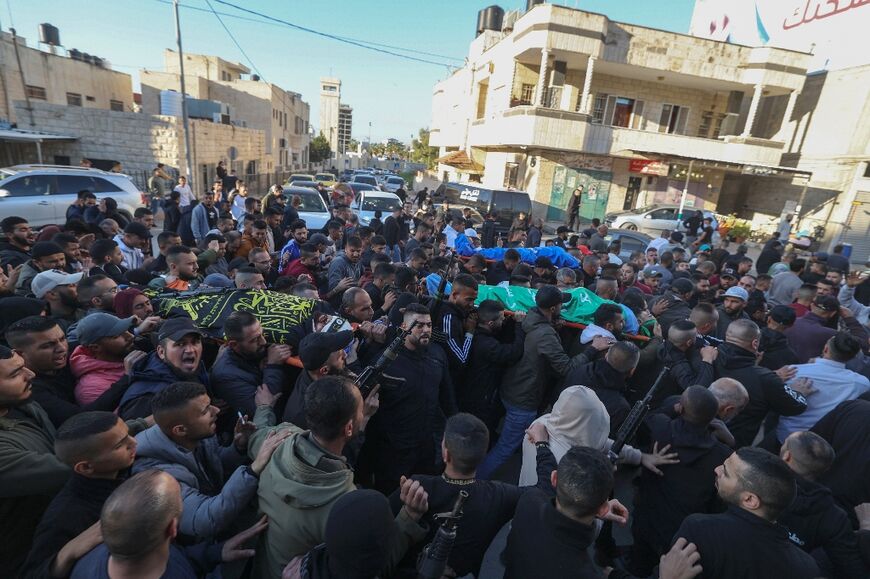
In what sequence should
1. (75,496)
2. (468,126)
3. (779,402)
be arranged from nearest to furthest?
1. (75,496)
2. (779,402)
3. (468,126)

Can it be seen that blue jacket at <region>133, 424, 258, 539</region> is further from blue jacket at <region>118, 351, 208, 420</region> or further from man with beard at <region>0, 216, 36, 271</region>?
man with beard at <region>0, 216, 36, 271</region>

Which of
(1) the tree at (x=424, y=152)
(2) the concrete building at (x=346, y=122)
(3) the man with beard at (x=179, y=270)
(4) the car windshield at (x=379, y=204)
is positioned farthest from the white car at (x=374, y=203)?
(2) the concrete building at (x=346, y=122)

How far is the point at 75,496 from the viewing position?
1690 mm

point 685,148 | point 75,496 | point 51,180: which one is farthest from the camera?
point 685,148

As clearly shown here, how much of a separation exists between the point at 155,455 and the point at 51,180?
38.6 feet

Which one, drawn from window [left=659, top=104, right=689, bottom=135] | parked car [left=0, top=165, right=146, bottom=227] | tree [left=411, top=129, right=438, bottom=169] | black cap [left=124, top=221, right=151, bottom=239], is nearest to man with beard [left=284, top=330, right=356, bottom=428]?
black cap [left=124, top=221, right=151, bottom=239]

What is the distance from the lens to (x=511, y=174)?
2420 centimetres

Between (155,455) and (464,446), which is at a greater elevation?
(464,446)

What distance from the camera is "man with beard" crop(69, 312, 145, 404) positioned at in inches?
103

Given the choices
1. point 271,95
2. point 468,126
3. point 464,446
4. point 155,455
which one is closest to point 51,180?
point 155,455

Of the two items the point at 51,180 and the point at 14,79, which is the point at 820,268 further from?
the point at 14,79

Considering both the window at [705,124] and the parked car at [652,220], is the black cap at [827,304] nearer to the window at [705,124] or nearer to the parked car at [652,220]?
the parked car at [652,220]

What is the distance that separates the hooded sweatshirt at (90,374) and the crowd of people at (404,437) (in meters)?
0.01

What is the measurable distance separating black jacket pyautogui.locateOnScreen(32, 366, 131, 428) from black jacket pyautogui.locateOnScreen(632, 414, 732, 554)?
10.9ft
